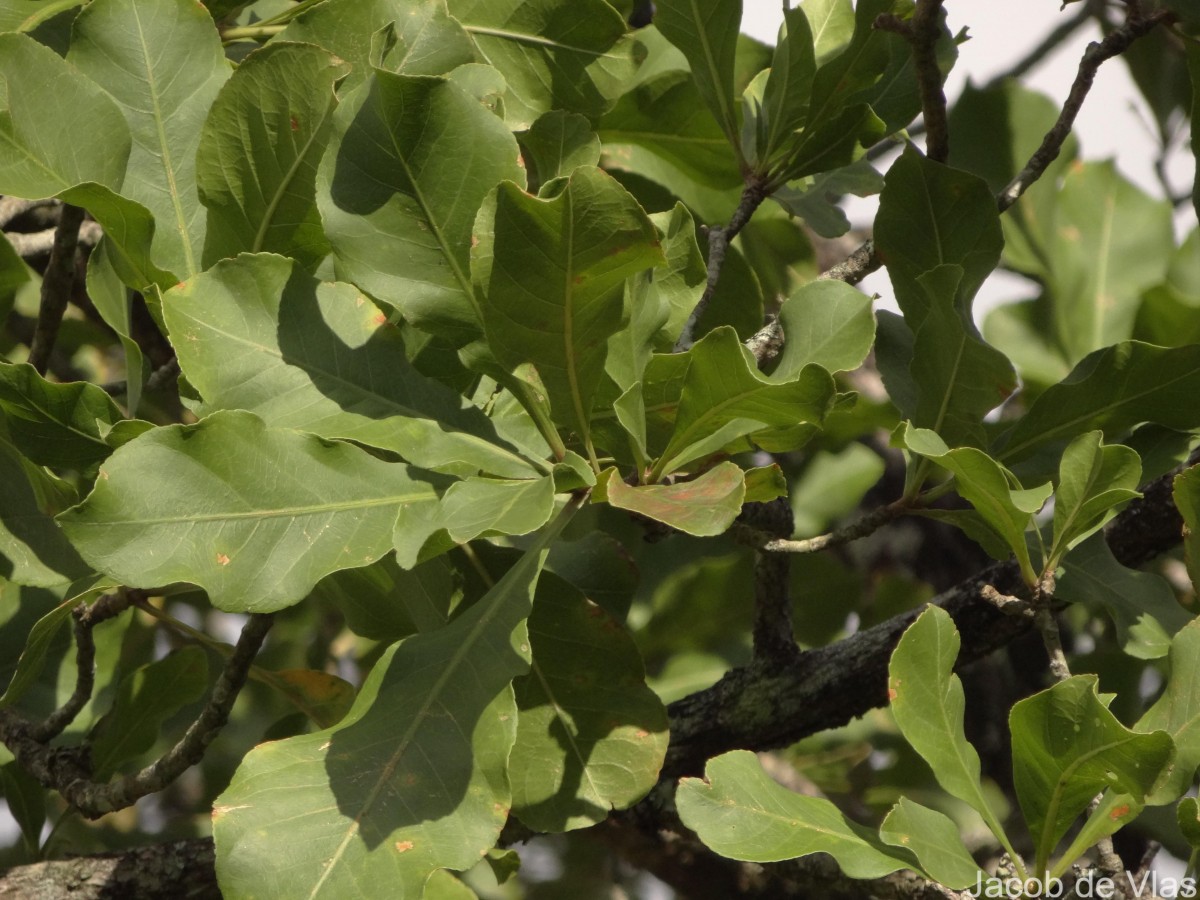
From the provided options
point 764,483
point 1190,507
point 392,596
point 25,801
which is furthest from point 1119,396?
point 25,801

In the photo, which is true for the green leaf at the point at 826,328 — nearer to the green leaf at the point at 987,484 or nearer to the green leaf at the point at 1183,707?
the green leaf at the point at 987,484

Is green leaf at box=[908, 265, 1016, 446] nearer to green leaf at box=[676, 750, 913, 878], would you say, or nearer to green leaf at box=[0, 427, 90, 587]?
green leaf at box=[676, 750, 913, 878]

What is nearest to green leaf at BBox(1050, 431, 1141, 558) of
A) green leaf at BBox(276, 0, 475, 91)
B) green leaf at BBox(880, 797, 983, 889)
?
green leaf at BBox(880, 797, 983, 889)

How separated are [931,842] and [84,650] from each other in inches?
32.7

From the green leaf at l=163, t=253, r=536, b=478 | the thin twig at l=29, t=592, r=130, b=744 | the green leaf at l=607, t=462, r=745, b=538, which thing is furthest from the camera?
the thin twig at l=29, t=592, r=130, b=744

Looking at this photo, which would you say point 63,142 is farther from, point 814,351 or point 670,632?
point 670,632

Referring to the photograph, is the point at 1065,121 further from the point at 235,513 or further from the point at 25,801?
the point at 25,801

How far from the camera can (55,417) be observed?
931mm

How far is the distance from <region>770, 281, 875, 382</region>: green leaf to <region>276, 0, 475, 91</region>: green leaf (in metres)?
0.33

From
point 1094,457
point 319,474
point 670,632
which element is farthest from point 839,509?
point 319,474

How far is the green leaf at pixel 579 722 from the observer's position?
39.6 inches

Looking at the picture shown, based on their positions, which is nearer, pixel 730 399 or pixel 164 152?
pixel 730 399

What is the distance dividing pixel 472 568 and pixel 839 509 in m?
0.84

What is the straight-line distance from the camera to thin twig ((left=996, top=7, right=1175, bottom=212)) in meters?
1.10
